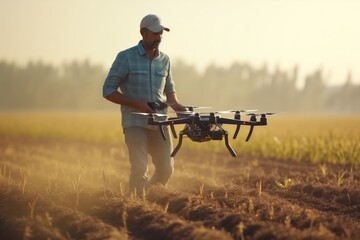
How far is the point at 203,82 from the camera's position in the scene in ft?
318

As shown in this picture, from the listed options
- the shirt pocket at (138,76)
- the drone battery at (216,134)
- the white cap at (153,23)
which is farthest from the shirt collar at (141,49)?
the drone battery at (216,134)

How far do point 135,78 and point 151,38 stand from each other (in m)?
0.48

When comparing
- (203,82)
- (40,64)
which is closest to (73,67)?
(40,64)

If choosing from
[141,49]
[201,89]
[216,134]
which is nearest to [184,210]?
[216,134]

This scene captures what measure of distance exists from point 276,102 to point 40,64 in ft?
128

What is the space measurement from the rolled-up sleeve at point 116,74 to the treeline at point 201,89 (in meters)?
83.4

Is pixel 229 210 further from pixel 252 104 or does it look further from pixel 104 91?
pixel 252 104

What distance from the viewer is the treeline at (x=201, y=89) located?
9162cm

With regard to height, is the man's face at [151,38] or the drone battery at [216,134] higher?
the man's face at [151,38]

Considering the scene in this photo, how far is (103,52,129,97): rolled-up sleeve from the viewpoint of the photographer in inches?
251

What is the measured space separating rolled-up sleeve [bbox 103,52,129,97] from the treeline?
83371 millimetres

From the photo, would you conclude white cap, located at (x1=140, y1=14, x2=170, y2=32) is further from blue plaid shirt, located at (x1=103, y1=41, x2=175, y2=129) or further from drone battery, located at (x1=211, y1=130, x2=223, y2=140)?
drone battery, located at (x1=211, y1=130, x2=223, y2=140)

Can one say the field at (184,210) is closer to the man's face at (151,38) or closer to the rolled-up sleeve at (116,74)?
the rolled-up sleeve at (116,74)

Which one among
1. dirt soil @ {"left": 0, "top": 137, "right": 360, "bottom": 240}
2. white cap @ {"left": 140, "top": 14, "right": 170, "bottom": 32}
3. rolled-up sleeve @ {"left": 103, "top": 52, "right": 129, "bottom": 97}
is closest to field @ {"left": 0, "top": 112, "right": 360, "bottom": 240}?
dirt soil @ {"left": 0, "top": 137, "right": 360, "bottom": 240}
